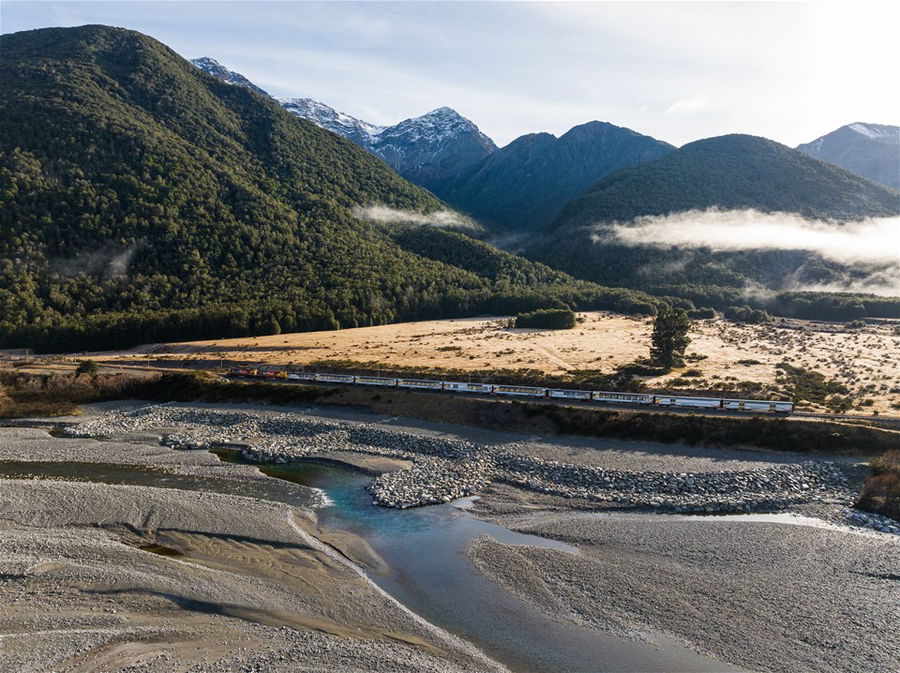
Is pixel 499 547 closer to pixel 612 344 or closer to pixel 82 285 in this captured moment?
pixel 612 344

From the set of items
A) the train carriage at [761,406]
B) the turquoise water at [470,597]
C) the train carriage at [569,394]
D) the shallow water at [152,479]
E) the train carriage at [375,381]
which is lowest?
the shallow water at [152,479]

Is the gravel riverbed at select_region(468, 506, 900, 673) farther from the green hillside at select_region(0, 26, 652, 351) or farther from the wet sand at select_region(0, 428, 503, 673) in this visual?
the green hillside at select_region(0, 26, 652, 351)

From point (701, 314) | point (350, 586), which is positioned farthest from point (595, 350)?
point (350, 586)

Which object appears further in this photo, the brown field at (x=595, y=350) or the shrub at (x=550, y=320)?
the shrub at (x=550, y=320)

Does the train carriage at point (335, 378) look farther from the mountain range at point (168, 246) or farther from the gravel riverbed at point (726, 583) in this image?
the mountain range at point (168, 246)

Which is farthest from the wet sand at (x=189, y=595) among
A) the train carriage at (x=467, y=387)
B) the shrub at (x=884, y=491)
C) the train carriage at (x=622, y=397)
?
the train carriage at (x=622, y=397)

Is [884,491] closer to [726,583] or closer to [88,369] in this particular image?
[726,583]

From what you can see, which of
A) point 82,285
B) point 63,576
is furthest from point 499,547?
point 82,285

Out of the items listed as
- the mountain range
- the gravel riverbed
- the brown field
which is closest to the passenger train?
the brown field
